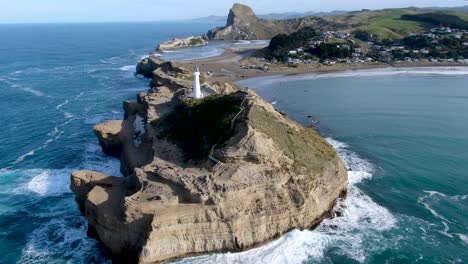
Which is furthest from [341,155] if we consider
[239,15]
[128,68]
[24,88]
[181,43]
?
[239,15]

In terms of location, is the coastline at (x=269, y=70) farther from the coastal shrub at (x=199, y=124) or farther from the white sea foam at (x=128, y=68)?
the coastal shrub at (x=199, y=124)

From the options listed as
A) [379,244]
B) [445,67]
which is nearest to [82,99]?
[379,244]

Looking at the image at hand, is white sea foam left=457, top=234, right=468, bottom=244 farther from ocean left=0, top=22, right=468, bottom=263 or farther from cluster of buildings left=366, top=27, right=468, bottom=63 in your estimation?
cluster of buildings left=366, top=27, right=468, bottom=63

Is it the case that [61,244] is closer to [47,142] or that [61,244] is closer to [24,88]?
[47,142]

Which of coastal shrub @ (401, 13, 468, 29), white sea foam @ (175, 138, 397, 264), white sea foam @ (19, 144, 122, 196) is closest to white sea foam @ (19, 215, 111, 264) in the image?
white sea foam @ (19, 144, 122, 196)

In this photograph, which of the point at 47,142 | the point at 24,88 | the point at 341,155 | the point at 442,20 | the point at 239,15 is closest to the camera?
the point at 341,155

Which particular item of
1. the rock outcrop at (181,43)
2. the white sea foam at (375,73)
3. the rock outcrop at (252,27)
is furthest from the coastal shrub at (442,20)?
the rock outcrop at (181,43)
